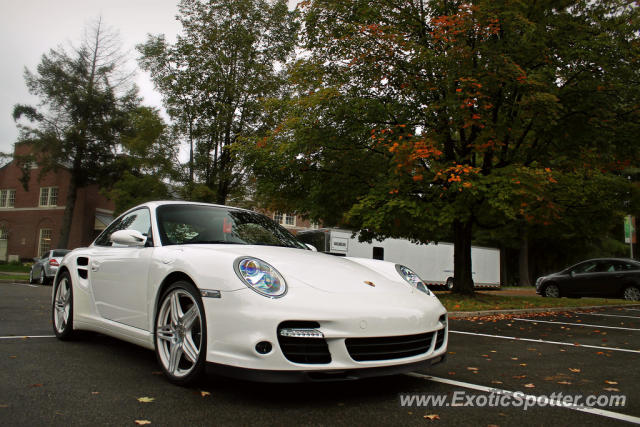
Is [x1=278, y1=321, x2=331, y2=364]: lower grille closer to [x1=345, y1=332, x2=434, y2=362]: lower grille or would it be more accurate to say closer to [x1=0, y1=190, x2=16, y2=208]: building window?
[x1=345, y1=332, x2=434, y2=362]: lower grille

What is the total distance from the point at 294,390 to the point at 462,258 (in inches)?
Result: 501

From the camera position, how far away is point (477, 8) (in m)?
11.8

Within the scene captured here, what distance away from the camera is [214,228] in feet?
14.6

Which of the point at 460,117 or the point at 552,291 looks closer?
the point at 460,117

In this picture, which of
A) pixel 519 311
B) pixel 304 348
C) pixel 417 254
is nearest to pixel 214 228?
pixel 304 348

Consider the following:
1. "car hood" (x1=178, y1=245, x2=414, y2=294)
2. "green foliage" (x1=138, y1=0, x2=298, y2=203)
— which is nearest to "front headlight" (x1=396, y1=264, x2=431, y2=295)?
"car hood" (x1=178, y1=245, x2=414, y2=294)

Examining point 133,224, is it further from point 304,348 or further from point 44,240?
point 44,240

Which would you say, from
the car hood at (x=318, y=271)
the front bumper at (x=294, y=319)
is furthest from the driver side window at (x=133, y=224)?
the front bumper at (x=294, y=319)

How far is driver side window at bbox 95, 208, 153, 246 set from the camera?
15.0 feet

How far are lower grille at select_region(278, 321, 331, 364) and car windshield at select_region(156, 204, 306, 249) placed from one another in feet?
4.58

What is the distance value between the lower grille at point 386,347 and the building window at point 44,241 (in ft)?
145

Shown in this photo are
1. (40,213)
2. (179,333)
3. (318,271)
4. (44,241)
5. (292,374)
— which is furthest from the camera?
(40,213)

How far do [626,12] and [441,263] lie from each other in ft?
56.6

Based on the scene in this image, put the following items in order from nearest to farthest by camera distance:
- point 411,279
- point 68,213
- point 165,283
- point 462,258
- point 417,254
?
1. point 165,283
2. point 411,279
3. point 462,258
4. point 417,254
5. point 68,213
